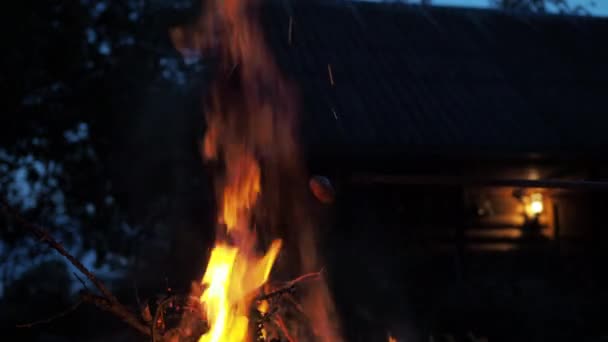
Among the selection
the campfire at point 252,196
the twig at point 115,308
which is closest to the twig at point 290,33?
the campfire at point 252,196

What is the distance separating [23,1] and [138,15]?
10.1 ft

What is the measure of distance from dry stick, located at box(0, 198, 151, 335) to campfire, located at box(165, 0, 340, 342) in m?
0.37

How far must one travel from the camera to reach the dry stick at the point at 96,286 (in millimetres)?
3447

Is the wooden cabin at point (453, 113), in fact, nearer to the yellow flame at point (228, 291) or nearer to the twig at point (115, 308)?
the yellow flame at point (228, 291)

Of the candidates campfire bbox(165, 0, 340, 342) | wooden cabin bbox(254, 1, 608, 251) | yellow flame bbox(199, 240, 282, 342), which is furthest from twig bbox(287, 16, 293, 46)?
yellow flame bbox(199, 240, 282, 342)

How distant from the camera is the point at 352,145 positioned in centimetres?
823

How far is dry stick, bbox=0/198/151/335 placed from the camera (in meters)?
3.45

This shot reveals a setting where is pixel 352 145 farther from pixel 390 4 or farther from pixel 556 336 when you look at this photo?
pixel 390 4

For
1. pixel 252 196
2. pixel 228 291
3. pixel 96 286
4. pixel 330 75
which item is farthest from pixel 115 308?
pixel 330 75

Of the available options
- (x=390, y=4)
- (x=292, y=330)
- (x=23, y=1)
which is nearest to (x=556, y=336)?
(x=292, y=330)

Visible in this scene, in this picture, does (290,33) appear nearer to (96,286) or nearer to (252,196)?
(252,196)

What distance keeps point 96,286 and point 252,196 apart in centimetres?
178

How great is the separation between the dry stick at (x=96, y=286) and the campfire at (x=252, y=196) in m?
0.37

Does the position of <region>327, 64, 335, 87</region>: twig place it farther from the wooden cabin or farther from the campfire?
the campfire
